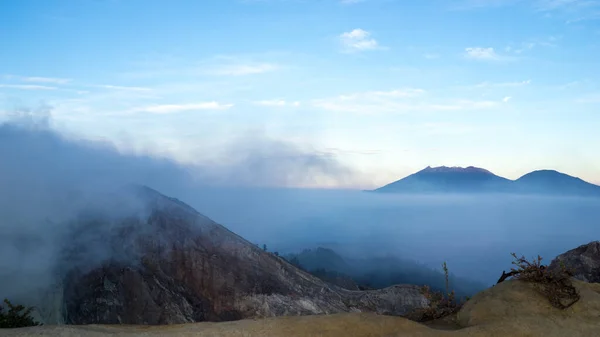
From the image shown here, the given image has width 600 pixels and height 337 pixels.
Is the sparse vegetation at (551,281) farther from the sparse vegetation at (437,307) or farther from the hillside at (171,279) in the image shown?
the hillside at (171,279)

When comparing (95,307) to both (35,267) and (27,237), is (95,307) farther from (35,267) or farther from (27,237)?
(27,237)

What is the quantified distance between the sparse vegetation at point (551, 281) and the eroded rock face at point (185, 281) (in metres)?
37.1

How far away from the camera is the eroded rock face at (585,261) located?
42.2 metres

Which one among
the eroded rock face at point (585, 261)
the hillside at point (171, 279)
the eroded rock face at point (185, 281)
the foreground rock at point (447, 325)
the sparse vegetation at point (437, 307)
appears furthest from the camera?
the eroded rock face at point (585, 261)

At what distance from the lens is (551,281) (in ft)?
32.5

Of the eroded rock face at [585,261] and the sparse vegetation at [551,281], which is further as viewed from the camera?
the eroded rock face at [585,261]

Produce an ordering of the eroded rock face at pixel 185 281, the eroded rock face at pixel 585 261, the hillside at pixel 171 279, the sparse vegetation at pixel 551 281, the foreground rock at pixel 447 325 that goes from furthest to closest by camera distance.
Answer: the eroded rock face at pixel 585 261
the eroded rock face at pixel 185 281
the hillside at pixel 171 279
the sparse vegetation at pixel 551 281
the foreground rock at pixel 447 325

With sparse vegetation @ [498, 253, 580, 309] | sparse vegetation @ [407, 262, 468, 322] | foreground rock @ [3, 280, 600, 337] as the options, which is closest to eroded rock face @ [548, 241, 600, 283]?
sparse vegetation @ [498, 253, 580, 309]

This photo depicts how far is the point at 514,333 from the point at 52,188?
163ft

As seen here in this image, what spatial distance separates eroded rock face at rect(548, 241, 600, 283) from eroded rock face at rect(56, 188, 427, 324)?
1912 cm

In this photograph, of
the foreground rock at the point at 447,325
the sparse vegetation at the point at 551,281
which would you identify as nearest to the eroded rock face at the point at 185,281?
the foreground rock at the point at 447,325

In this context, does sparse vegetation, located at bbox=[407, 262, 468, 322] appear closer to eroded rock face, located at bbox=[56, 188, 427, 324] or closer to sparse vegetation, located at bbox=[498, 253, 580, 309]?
sparse vegetation, located at bbox=[498, 253, 580, 309]

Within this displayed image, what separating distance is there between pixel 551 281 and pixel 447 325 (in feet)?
7.90

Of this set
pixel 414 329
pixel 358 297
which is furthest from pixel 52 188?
pixel 414 329
